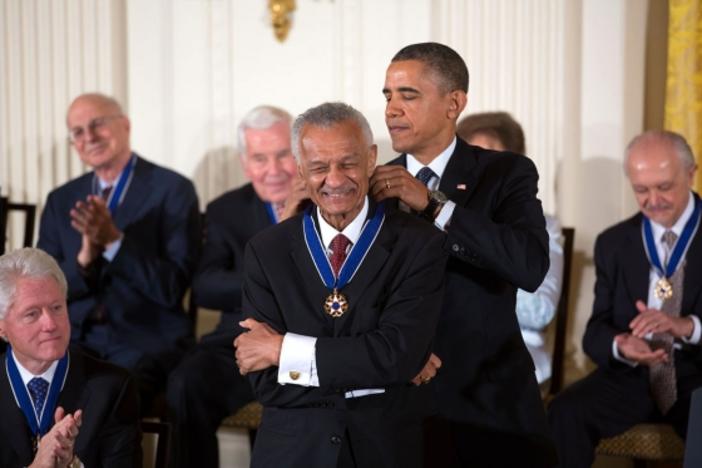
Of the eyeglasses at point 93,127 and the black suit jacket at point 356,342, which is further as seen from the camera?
the eyeglasses at point 93,127

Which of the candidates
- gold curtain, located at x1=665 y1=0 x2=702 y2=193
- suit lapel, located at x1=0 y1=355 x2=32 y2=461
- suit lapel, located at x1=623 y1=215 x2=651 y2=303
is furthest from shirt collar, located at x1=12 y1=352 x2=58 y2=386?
gold curtain, located at x1=665 y1=0 x2=702 y2=193

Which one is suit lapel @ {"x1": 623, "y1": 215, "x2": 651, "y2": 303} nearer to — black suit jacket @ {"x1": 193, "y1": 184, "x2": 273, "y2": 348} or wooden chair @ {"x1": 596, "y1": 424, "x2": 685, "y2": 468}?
wooden chair @ {"x1": 596, "y1": 424, "x2": 685, "y2": 468}

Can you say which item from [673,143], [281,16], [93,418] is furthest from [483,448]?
[281,16]

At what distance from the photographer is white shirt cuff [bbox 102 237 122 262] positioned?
18.6 feet

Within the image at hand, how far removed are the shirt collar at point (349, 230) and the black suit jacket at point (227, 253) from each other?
2.05 m

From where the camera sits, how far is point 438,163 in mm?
3926

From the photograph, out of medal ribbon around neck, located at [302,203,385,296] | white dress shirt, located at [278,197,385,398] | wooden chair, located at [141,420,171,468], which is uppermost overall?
medal ribbon around neck, located at [302,203,385,296]

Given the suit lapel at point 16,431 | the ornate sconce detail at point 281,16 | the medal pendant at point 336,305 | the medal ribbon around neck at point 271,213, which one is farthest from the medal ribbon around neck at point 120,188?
the medal pendant at point 336,305

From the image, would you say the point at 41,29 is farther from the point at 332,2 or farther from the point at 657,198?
the point at 657,198

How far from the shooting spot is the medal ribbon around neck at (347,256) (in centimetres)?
341

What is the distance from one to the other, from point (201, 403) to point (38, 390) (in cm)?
131

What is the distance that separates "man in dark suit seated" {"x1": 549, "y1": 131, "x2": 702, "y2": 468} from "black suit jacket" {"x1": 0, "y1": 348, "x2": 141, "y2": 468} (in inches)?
74.4

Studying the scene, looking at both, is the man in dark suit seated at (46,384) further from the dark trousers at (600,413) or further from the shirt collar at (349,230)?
the dark trousers at (600,413)

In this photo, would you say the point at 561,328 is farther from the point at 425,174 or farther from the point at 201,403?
the point at 425,174
